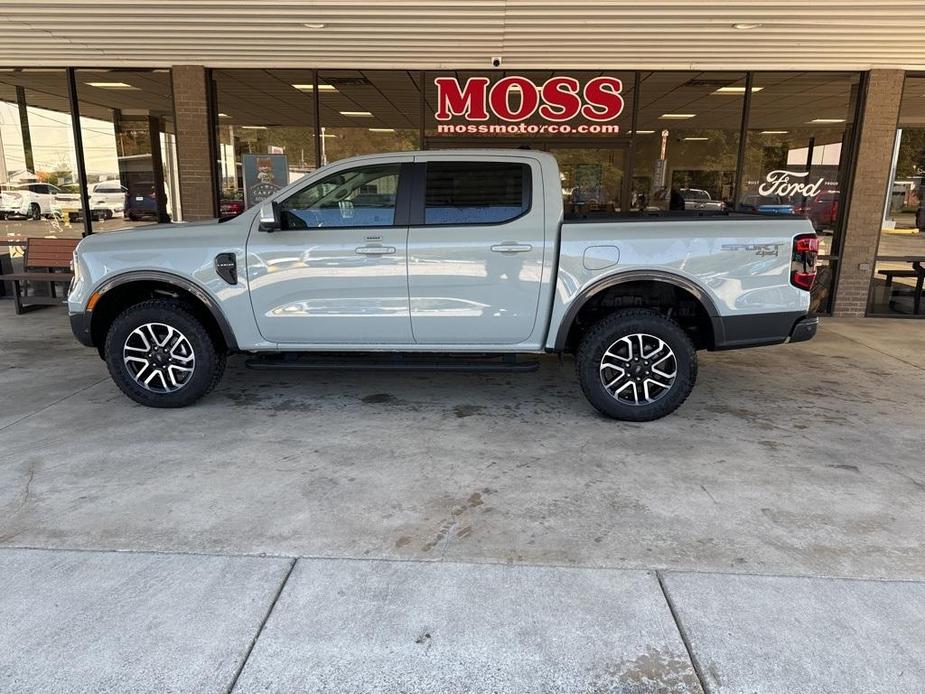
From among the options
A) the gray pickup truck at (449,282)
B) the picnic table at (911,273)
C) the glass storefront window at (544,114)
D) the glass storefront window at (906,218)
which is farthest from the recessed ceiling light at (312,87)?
the picnic table at (911,273)

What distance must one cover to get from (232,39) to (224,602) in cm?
673

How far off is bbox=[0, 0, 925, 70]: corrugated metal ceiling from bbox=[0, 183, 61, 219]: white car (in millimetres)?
1846

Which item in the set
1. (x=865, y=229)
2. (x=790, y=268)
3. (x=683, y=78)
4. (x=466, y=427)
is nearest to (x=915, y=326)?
(x=865, y=229)

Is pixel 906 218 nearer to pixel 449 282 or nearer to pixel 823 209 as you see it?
pixel 823 209

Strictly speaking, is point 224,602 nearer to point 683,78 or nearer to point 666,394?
point 666,394

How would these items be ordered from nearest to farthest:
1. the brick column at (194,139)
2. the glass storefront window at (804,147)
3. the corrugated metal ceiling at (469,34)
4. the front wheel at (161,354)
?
the front wheel at (161,354) → the corrugated metal ceiling at (469,34) → the brick column at (194,139) → the glass storefront window at (804,147)

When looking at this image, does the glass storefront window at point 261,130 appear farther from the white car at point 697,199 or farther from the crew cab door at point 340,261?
the white car at point 697,199

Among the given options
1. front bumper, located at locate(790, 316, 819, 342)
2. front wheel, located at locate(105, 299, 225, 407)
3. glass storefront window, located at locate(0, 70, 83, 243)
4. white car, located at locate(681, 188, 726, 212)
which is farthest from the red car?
glass storefront window, located at locate(0, 70, 83, 243)

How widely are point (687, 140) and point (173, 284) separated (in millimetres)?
8408

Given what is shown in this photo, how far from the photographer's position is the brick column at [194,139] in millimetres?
8789

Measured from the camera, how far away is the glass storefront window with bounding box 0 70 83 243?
9477mm

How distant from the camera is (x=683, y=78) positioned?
9078 mm

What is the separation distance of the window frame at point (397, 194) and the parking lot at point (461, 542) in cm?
140

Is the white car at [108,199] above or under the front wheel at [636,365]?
above
